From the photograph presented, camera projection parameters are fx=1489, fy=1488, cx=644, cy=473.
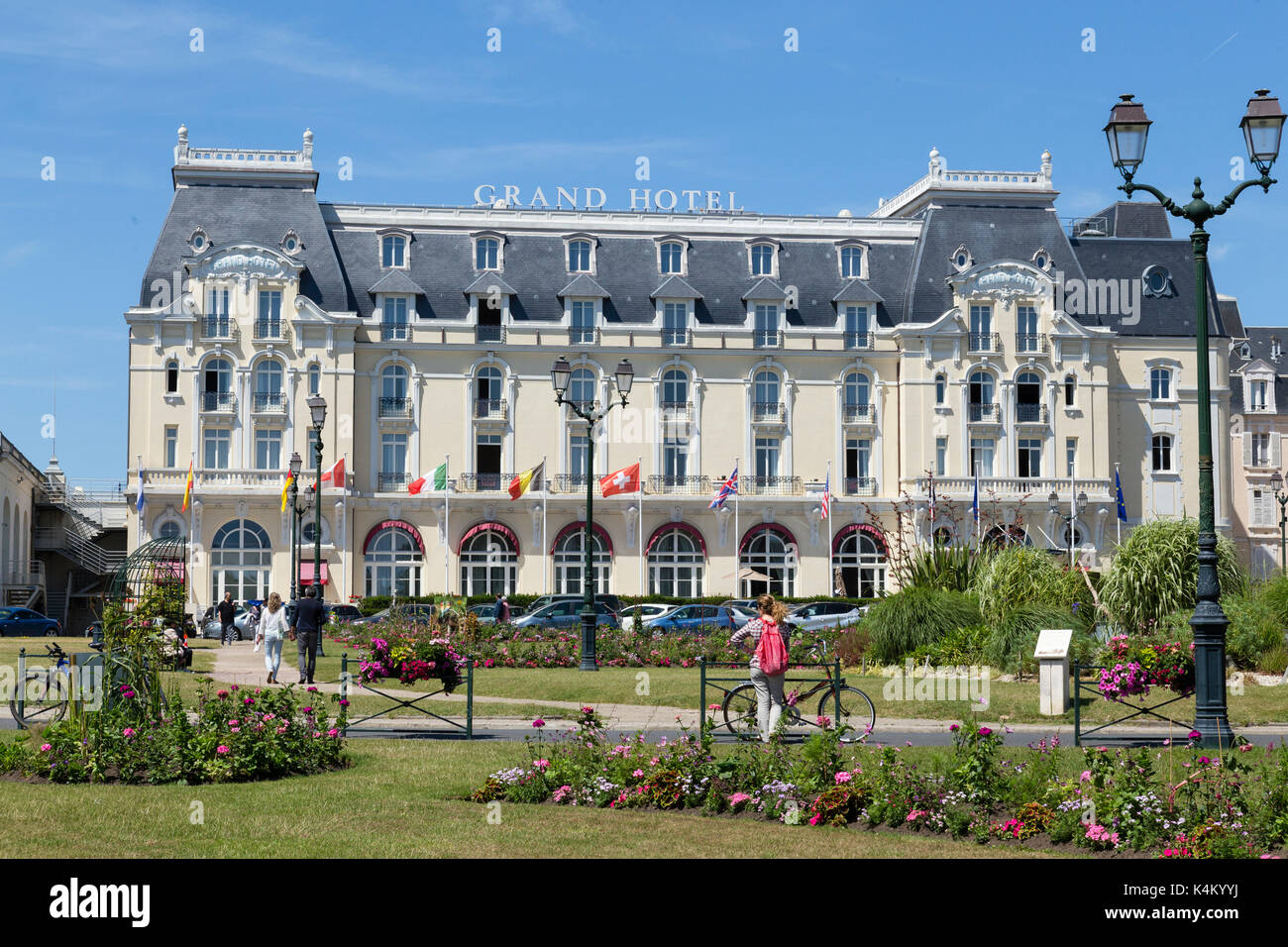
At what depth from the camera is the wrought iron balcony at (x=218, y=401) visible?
2357 inches

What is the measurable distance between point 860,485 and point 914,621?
114ft

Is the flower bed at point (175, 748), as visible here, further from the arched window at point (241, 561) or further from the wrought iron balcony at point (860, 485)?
the wrought iron balcony at point (860, 485)

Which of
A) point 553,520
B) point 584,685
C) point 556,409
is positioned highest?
point 556,409

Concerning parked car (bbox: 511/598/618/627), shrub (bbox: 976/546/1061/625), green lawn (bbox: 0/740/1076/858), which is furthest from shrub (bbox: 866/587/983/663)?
green lawn (bbox: 0/740/1076/858)

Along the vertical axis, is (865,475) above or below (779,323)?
below

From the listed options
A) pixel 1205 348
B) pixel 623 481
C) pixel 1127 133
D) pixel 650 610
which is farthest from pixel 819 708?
pixel 623 481

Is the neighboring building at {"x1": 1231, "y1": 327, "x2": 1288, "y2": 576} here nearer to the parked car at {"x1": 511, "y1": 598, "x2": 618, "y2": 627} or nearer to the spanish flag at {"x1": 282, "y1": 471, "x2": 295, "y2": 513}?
the parked car at {"x1": 511, "y1": 598, "x2": 618, "y2": 627}

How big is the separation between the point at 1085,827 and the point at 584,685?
16377 millimetres

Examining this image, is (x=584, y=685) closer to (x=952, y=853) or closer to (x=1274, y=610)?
(x=1274, y=610)

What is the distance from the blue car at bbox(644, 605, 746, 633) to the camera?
42.5 metres

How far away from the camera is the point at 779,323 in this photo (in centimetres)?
6356

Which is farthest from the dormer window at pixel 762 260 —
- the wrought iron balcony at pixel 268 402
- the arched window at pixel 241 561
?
the arched window at pixel 241 561

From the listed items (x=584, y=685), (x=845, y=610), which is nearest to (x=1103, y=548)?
(x=845, y=610)
